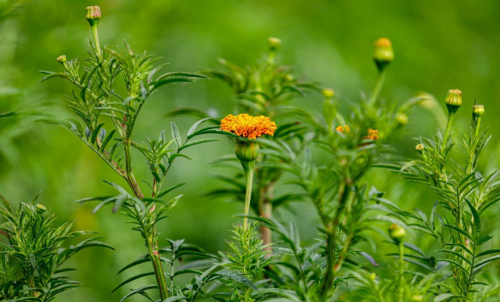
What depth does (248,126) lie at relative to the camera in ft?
1.15

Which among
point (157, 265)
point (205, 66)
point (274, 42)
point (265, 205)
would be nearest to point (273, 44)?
point (274, 42)

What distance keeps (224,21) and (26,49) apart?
673mm

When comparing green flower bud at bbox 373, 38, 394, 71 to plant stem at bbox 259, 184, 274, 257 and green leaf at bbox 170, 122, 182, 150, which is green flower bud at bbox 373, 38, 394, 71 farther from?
plant stem at bbox 259, 184, 274, 257

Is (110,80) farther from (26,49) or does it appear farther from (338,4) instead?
(338,4)

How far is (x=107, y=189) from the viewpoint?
1.05 metres

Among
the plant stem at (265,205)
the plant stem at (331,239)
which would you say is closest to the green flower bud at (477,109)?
the plant stem at (331,239)

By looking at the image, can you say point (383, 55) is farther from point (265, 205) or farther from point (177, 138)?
point (265, 205)

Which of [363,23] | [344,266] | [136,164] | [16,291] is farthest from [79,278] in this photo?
[363,23]

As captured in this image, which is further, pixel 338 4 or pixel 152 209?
pixel 338 4

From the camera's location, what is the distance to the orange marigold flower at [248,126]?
350 millimetres

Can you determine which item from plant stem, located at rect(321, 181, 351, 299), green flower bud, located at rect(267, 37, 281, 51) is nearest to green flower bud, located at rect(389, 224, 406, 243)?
plant stem, located at rect(321, 181, 351, 299)

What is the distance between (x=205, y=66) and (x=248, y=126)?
1043 mm

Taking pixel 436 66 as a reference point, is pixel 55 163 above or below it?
below

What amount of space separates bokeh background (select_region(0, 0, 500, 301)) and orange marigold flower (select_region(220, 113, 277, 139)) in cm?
28
